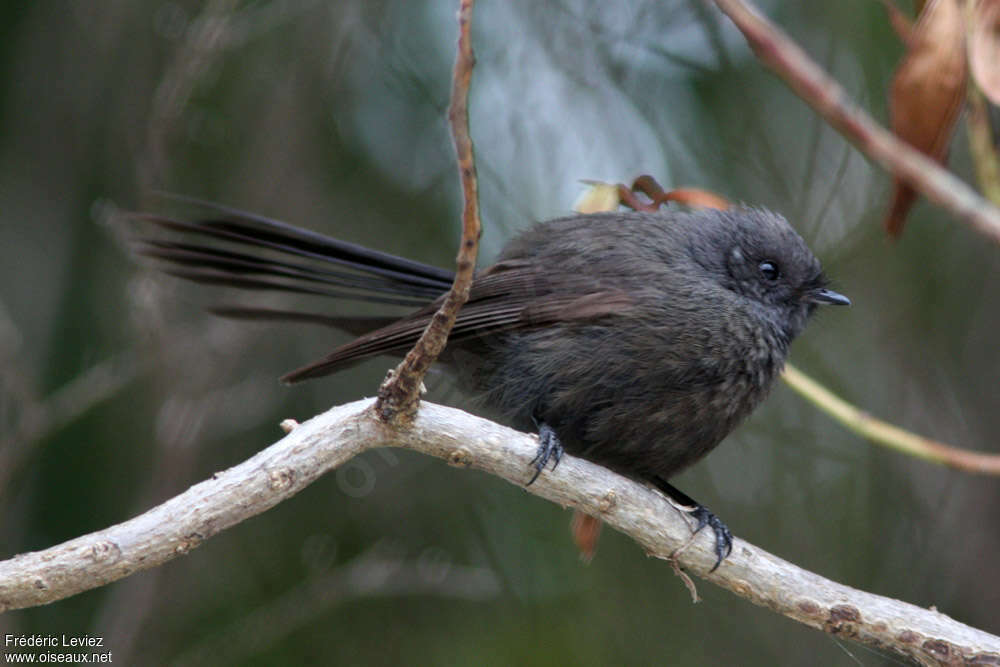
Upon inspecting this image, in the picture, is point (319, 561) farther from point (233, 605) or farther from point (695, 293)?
point (695, 293)

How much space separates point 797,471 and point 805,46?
186 cm

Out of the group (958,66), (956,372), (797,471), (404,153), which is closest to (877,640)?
(958,66)

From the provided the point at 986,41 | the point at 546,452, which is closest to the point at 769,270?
the point at 546,452

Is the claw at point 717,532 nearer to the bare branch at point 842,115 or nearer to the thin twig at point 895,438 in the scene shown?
the thin twig at point 895,438

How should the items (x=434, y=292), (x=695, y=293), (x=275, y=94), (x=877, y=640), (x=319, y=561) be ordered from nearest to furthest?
(x=877, y=640)
(x=695, y=293)
(x=434, y=292)
(x=319, y=561)
(x=275, y=94)

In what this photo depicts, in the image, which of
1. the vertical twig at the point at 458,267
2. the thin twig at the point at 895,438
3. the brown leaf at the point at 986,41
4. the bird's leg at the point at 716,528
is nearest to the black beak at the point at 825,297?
the thin twig at the point at 895,438

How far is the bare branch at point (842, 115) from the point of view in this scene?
1.24 metres

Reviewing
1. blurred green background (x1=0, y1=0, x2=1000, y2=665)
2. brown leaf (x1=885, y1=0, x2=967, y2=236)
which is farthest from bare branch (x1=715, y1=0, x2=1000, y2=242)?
blurred green background (x1=0, y1=0, x2=1000, y2=665)

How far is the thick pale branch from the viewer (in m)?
2.24

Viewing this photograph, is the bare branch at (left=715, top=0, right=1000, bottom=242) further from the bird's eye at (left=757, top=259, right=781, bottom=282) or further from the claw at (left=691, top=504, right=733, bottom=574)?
the bird's eye at (left=757, top=259, right=781, bottom=282)

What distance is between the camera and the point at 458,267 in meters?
2.14

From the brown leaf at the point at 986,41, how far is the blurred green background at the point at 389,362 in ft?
7.99

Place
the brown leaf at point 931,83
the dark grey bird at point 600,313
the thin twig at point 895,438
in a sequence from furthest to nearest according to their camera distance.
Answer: the dark grey bird at point 600,313 → the thin twig at point 895,438 → the brown leaf at point 931,83

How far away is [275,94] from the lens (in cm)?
Result: 535
